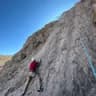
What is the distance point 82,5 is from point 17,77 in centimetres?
1039

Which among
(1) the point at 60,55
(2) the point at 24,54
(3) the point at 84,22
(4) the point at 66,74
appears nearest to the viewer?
(4) the point at 66,74

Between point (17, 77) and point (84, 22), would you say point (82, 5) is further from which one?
point (17, 77)

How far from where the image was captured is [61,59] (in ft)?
80.9

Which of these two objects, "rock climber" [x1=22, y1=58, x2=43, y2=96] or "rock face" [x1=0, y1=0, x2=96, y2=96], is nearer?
"rock face" [x1=0, y1=0, x2=96, y2=96]

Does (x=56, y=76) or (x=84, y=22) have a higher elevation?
(x=84, y=22)

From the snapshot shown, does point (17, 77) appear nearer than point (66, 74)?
No

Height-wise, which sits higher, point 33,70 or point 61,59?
point 61,59

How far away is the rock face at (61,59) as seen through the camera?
72.7 ft

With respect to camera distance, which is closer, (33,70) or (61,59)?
(61,59)

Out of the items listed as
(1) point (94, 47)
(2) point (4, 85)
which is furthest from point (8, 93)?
(1) point (94, 47)

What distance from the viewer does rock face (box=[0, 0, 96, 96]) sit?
72.7 feet

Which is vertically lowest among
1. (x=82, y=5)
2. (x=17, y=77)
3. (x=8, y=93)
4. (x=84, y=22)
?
(x=8, y=93)

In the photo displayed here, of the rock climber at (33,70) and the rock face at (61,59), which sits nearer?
the rock face at (61,59)

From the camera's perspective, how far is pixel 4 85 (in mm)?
26641
